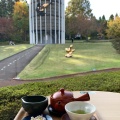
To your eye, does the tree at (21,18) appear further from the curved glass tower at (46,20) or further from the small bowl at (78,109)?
the small bowl at (78,109)

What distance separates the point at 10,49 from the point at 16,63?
0.23 m

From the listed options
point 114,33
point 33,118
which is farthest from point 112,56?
point 33,118

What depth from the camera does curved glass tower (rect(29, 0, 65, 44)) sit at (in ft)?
8.80

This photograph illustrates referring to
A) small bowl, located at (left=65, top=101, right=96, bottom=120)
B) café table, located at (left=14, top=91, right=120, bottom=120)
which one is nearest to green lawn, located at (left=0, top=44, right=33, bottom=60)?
café table, located at (left=14, top=91, right=120, bottom=120)

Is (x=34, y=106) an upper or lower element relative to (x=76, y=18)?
lower

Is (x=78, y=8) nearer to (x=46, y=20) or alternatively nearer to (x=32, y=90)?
(x=46, y=20)

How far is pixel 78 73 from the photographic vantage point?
120 inches

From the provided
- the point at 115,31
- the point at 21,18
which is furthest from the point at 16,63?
the point at 115,31

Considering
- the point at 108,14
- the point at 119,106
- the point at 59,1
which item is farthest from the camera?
the point at 108,14

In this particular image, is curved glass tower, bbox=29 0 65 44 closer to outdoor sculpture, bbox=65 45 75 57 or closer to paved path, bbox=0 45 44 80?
paved path, bbox=0 45 44 80

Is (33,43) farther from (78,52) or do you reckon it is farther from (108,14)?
(108,14)

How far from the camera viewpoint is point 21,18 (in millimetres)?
2711

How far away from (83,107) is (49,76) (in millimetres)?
2226

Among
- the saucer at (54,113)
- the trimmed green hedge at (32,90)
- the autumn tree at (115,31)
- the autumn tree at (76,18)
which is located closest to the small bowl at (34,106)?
the saucer at (54,113)
